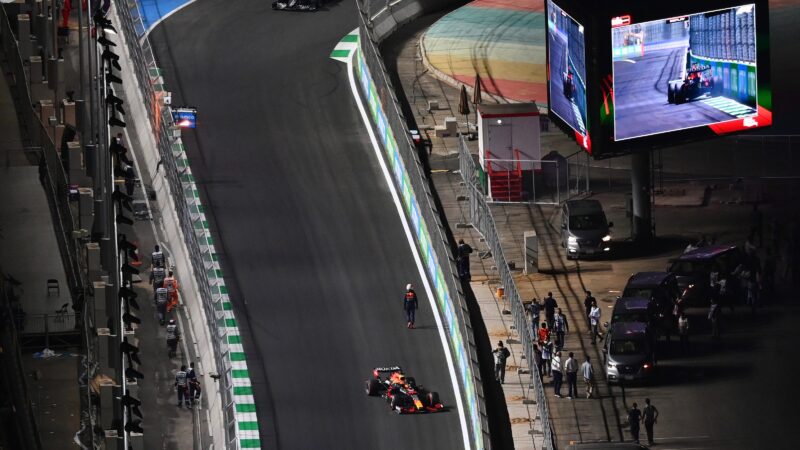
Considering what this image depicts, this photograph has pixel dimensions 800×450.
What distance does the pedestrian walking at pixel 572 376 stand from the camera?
64188 millimetres

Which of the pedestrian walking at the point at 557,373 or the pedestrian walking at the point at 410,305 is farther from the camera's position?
the pedestrian walking at the point at 410,305

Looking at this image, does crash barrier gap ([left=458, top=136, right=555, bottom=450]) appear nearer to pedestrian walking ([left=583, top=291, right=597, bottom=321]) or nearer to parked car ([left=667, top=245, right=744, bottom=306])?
pedestrian walking ([left=583, top=291, right=597, bottom=321])

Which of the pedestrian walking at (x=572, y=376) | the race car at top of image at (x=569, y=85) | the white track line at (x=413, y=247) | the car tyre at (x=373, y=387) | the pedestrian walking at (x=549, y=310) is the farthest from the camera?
the race car at top of image at (x=569, y=85)

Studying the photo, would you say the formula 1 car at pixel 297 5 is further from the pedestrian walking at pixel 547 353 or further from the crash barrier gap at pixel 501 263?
the pedestrian walking at pixel 547 353

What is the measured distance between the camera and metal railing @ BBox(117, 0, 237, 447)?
6625cm

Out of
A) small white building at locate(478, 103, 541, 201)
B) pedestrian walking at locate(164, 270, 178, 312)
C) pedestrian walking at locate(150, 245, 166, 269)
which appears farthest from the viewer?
small white building at locate(478, 103, 541, 201)

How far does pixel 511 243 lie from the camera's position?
73250mm

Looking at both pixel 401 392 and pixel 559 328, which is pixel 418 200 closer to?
pixel 559 328

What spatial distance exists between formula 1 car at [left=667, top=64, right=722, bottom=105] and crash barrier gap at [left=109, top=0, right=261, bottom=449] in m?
14.4

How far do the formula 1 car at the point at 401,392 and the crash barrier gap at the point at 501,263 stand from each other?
2.87 metres

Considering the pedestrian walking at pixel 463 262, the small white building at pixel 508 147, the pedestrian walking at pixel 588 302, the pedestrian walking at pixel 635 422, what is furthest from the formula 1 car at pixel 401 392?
the small white building at pixel 508 147

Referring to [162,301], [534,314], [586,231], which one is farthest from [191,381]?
[586,231]

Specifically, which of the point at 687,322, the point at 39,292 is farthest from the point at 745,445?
the point at 39,292

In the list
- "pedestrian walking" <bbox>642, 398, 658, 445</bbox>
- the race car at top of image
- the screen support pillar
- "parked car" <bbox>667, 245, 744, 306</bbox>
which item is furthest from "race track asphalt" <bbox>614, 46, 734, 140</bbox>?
"pedestrian walking" <bbox>642, 398, 658, 445</bbox>
